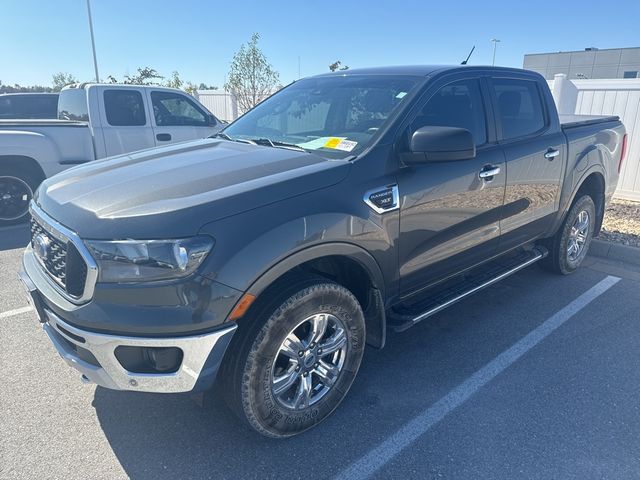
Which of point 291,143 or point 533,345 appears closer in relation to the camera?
point 291,143

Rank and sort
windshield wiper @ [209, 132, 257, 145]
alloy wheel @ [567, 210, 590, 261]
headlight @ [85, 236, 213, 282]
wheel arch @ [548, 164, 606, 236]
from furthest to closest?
alloy wheel @ [567, 210, 590, 261], wheel arch @ [548, 164, 606, 236], windshield wiper @ [209, 132, 257, 145], headlight @ [85, 236, 213, 282]

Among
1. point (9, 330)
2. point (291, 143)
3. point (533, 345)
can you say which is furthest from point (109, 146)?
point (533, 345)

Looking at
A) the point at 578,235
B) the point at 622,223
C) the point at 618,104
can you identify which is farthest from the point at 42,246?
the point at 618,104

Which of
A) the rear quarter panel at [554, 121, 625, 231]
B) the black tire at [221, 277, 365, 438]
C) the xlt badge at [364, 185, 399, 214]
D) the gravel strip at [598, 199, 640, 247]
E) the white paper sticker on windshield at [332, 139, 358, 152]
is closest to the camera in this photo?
the black tire at [221, 277, 365, 438]

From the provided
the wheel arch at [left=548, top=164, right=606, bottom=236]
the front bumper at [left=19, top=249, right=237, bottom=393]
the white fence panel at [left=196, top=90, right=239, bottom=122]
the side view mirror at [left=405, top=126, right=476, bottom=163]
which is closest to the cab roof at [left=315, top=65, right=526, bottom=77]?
the side view mirror at [left=405, top=126, right=476, bottom=163]

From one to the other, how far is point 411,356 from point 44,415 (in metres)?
2.34

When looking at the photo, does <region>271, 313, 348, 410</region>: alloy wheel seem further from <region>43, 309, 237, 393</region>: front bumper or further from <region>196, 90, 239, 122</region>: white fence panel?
<region>196, 90, 239, 122</region>: white fence panel

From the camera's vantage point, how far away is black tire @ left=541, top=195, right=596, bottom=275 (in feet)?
15.4

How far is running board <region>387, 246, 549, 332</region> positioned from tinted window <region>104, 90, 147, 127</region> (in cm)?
599

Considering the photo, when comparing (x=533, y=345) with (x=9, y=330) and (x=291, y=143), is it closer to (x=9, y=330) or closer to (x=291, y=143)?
(x=291, y=143)

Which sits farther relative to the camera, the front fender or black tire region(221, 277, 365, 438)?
black tire region(221, 277, 365, 438)

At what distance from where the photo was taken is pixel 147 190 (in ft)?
7.82

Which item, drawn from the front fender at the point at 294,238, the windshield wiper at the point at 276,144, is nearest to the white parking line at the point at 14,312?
the windshield wiper at the point at 276,144

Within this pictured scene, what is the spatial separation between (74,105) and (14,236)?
2.51 meters
